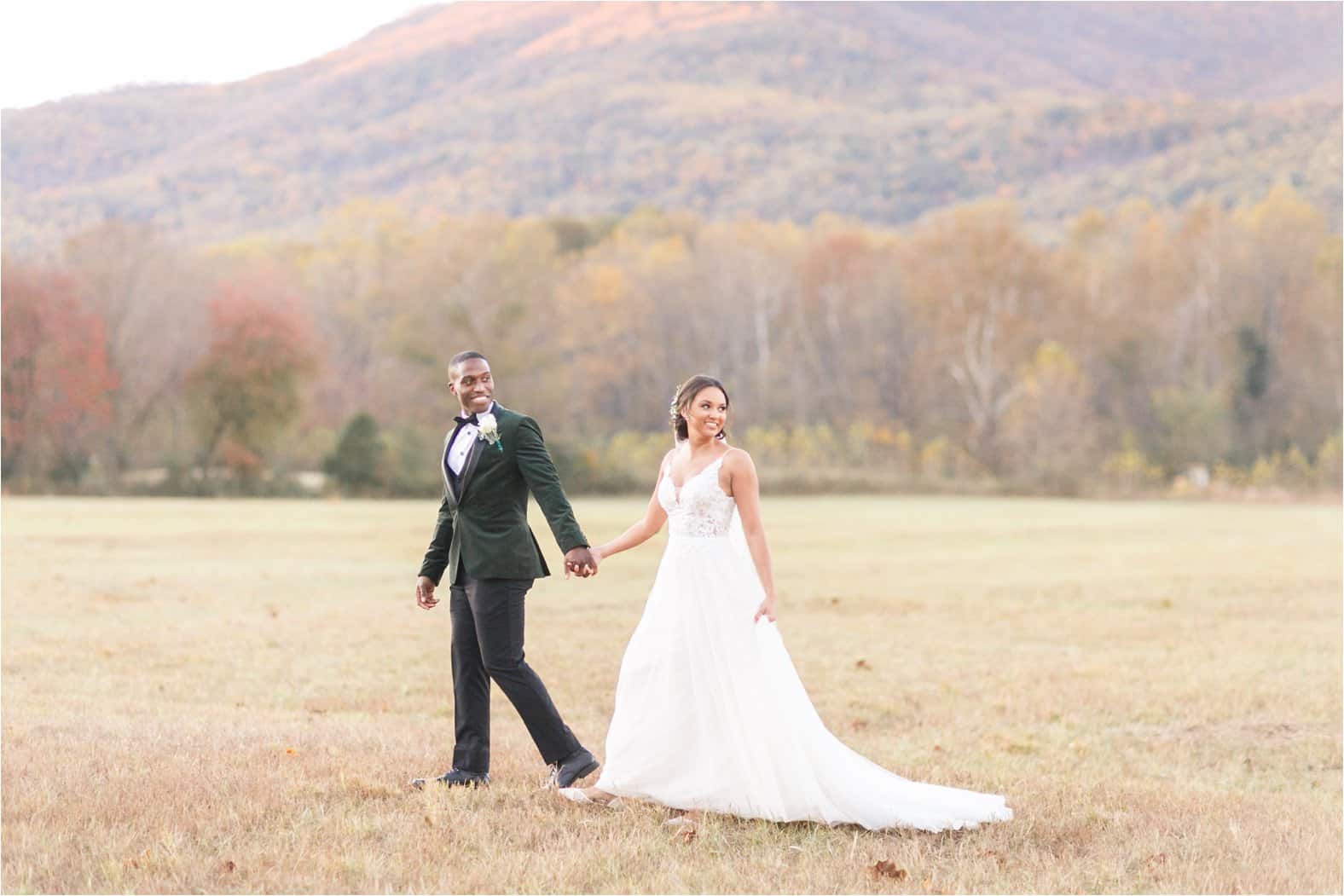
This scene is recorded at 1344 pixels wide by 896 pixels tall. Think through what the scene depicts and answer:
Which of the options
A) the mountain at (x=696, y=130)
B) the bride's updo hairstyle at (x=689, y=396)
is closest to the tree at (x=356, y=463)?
the mountain at (x=696, y=130)

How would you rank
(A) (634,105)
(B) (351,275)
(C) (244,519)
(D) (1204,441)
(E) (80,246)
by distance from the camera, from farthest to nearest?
(A) (634,105) → (B) (351,275) → (D) (1204,441) → (E) (80,246) → (C) (244,519)

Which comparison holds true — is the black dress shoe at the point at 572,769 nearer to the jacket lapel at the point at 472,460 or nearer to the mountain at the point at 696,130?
the jacket lapel at the point at 472,460

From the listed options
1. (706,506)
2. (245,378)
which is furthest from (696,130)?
(706,506)

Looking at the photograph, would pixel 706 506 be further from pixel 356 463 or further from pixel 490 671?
pixel 356 463

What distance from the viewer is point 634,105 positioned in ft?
591

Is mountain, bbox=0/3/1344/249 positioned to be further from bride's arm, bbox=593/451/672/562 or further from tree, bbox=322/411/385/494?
bride's arm, bbox=593/451/672/562

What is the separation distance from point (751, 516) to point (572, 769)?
5.43 ft

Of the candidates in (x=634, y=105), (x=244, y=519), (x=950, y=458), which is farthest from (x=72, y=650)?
(x=634, y=105)

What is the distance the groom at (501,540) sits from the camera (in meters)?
7.23

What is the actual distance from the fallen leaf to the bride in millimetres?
602

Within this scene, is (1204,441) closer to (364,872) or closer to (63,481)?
(63,481)

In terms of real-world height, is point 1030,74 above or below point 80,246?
above

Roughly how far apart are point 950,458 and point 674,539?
206 ft

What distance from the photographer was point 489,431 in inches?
282
